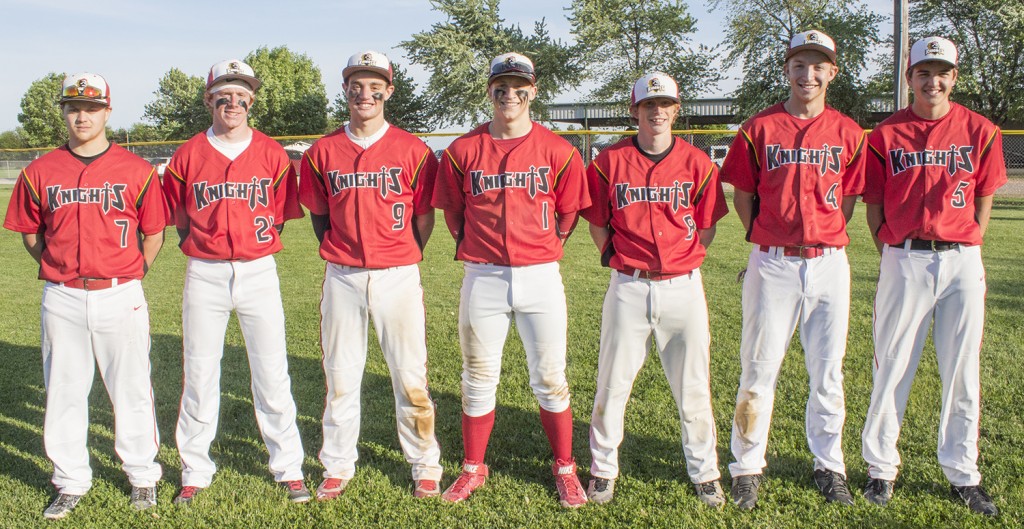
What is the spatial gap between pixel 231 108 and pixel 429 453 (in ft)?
6.83

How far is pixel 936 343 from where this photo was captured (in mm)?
3799

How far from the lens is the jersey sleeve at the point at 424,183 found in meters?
3.98

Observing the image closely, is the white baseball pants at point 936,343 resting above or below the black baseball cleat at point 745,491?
above

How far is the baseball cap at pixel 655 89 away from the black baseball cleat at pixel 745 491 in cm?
197

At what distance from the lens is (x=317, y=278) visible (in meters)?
9.97

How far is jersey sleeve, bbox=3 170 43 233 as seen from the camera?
3738mm

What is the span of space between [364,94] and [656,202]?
1567 millimetres

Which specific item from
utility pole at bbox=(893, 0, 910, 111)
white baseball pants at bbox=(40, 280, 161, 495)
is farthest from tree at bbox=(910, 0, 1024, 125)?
white baseball pants at bbox=(40, 280, 161, 495)

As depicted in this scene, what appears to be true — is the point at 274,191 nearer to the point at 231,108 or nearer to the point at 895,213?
the point at 231,108

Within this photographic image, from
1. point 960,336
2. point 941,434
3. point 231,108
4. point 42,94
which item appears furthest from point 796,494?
point 42,94

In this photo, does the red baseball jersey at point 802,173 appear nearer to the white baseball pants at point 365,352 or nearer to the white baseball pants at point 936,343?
the white baseball pants at point 936,343

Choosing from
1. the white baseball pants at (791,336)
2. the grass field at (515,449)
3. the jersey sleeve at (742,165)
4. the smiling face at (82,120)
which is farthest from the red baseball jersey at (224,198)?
the white baseball pants at (791,336)

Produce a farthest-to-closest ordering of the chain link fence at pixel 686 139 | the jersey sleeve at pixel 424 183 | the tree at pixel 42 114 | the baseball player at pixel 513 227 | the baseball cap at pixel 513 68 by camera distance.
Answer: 1. the tree at pixel 42 114
2. the chain link fence at pixel 686 139
3. the jersey sleeve at pixel 424 183
4. the baseball player at pixel 513 227
5. the baseball cap at pixel 513 68

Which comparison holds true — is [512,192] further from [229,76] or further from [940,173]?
[940,173]
